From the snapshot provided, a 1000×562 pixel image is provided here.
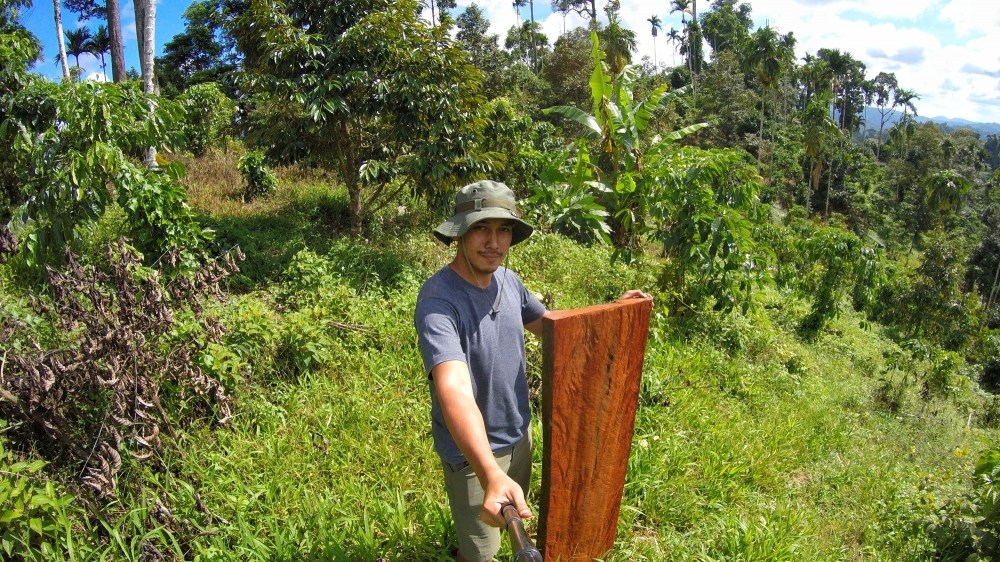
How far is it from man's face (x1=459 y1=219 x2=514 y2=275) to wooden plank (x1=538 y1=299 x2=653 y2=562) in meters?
0.32

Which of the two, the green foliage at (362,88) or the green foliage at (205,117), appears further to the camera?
the green foliage at (205,117)

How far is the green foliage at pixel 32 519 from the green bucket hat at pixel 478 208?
5.38ft

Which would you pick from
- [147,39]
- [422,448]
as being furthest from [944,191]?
[422,448]

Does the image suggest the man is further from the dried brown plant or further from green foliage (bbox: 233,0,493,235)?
green foliage (bbox: 233,0,493,235)

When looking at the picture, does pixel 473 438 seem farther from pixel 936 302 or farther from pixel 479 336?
pixel 936 302

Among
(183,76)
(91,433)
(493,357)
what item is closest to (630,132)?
(493,357)

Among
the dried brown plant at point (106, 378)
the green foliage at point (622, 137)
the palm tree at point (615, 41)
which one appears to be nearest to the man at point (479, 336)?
the dried brown plant at point (106, 378)

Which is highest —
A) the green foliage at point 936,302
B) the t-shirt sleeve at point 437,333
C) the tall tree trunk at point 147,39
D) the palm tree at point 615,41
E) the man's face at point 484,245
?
the palm tree at point 615,41

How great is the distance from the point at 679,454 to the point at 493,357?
1.73 metres

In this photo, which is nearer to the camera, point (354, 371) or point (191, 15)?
point (354, 371)

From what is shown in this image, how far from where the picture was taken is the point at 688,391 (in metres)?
3.98

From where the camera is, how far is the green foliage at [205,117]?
10469 millimetres

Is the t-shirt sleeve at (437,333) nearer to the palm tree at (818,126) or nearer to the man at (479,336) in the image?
the man at (479,336)

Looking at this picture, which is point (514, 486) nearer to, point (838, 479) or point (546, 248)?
point (838, 479)
